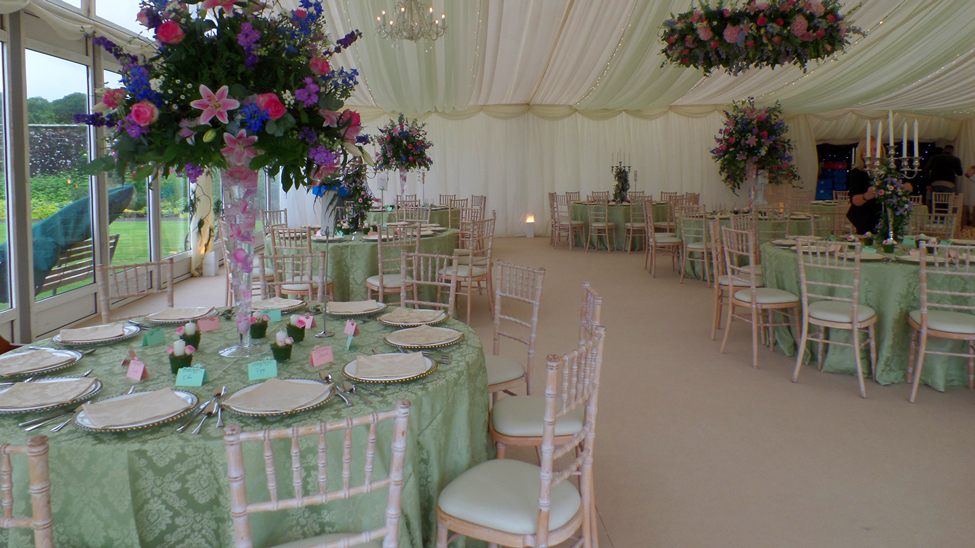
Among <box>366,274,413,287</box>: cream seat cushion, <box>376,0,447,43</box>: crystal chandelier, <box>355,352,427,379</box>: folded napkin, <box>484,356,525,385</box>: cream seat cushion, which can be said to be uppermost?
<box>376,0,447,43</box>: crystal chandelier

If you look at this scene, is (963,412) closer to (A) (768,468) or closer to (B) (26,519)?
(A) (768,468)

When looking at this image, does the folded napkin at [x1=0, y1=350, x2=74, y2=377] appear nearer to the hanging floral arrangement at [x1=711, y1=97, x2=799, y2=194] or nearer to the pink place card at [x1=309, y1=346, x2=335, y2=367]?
the pink place card at [x1=309, y1=346, x2=335, y2=367]

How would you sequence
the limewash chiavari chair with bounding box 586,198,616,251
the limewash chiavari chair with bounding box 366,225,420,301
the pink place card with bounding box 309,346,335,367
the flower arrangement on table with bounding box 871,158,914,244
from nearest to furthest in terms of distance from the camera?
the pink place card with bounding box 309,346,335,367, the flower arrangement on table with bounding box 871,158,914,244, the limewash chiavari chair with bounding box 366,225,420,301, the limewash chiavari chair with bounding box 586,198,616,251

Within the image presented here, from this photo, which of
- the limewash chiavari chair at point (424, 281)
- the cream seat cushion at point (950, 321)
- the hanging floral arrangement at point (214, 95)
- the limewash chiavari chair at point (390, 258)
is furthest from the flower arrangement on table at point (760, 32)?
the hanging floral arrangement at point (214, 95)

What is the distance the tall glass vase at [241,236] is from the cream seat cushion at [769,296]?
361 centimetres

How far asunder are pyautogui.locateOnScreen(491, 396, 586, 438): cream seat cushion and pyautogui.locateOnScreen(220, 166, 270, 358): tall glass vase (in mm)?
921

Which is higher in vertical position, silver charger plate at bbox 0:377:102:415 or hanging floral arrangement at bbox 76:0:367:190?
hanging floral arrangement at bbox 76:0:367:190

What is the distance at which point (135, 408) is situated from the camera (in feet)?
5.51

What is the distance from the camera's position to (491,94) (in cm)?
1221

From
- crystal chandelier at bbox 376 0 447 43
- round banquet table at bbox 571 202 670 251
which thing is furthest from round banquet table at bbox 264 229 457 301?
round banquet table at bbox 571 202 670 251

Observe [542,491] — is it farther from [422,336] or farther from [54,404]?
[54,404]

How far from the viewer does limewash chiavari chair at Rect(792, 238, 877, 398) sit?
3.91 meters

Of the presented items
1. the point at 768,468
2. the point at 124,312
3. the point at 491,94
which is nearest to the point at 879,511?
the point at 768,468

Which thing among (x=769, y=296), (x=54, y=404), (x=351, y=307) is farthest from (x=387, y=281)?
(x=54, y=404)
